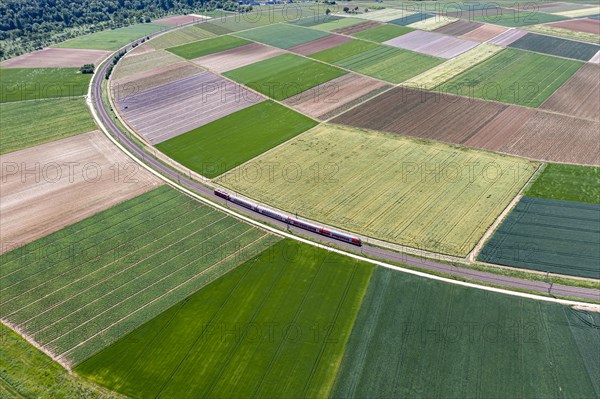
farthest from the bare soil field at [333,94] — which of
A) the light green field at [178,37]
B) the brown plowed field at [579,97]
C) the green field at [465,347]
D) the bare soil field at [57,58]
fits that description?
the bare soil field at [57,58]

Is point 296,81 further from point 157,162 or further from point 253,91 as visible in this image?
point 157,162

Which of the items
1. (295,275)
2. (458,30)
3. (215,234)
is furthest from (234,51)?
(295,275)

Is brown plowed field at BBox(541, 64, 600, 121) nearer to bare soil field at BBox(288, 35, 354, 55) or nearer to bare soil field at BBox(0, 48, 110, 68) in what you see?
bare soil field at BBox(288, 35, 354, 55)

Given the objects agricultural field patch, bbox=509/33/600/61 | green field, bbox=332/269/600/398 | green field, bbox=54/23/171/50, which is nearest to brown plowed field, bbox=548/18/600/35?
agricultural field patch, bbox=509/33/600/61

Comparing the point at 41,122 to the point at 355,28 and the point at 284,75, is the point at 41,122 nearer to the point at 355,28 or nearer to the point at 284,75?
the point at 284,75

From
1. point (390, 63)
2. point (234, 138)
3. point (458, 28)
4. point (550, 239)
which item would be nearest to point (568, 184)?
point (550, 239)

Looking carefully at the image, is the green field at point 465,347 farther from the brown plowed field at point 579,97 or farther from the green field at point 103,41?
the green field at point 103,41
